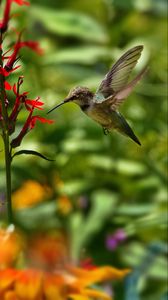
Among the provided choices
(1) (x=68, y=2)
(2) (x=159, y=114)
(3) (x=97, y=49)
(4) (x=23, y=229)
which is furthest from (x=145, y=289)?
(1) (x=68, y=2)

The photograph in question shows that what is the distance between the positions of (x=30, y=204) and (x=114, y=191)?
0.83 ft

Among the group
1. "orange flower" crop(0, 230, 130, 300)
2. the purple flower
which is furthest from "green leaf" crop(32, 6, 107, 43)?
"orange flower" crop(0, 230, 130, 300)

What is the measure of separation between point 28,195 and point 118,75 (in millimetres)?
1065

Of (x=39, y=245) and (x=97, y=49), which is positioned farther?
(x=97, y=49)

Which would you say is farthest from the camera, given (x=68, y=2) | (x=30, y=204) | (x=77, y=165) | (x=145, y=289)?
(x=68, y=2)

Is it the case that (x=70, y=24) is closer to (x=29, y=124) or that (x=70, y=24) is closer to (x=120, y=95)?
(x=120, y=95)

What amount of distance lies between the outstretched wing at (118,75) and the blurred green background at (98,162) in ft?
1.74

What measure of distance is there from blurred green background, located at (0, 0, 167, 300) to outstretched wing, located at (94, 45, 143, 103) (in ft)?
1.74

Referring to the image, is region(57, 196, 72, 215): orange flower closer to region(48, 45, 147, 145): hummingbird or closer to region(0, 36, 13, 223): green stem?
region(48, 45, 147, 145): hummingbird

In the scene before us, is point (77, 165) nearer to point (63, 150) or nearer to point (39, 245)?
point (63, 150)

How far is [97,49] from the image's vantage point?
250 centimetres

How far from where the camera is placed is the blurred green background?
211 centimetres

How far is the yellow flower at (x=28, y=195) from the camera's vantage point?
2393 mm

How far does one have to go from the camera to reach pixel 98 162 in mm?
2314
